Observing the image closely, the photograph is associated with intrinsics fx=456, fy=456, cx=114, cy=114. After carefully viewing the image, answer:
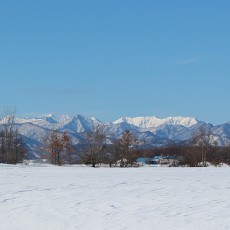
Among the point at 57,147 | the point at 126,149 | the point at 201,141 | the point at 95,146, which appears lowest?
the point at 126,149

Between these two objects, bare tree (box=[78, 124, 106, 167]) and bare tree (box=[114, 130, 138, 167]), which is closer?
bare tree (box=[114, 130, 138, 167])

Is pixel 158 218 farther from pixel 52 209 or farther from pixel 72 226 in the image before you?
pixel 52 209

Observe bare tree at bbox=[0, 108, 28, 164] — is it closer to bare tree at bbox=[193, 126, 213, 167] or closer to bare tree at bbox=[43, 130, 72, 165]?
bare tree at bbox=[43, 130, 72, 165]

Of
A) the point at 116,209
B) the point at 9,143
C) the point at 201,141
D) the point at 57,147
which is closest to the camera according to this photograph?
the point at 116,209

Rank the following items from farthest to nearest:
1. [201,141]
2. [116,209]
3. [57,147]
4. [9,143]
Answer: [57,147], [201,141], [9,143], [116,209]

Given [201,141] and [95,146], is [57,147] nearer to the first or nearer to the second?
[95,146]

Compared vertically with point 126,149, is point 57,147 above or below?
above

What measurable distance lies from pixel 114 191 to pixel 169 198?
3.32 m

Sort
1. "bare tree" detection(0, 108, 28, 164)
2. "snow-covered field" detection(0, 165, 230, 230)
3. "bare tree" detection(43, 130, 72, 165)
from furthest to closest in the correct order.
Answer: "bare tree" detection(43, 130, 72, 165) → "bare tree" detection(0, 108, 28, 164) → "snow-covered field" detection(0, 165, 230, 230)

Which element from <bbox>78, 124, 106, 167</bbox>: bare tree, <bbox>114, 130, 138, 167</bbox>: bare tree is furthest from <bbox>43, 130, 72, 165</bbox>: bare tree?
<bbox>114, 130, 138, 167</bbox>: bare tree

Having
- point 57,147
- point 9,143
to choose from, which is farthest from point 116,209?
point 57,147

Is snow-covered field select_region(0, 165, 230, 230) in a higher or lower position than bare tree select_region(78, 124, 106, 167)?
lower

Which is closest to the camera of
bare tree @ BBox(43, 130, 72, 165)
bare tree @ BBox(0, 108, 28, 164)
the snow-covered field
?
the snow-covered field

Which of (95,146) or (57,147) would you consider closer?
(95,146)
